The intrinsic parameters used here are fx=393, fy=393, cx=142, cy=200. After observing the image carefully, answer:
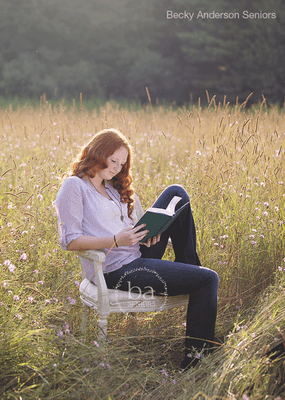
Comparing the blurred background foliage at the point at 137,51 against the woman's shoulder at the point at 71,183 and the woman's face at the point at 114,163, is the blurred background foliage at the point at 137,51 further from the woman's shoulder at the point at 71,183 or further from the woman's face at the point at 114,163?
the woman's shoulder at the point at 71,183

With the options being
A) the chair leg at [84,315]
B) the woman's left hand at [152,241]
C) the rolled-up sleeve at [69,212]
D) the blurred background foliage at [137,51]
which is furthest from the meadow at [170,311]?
the blurred background foliage at [137,51]

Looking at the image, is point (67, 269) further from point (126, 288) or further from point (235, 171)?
point (235, 171)

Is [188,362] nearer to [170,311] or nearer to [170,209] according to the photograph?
[170,311]

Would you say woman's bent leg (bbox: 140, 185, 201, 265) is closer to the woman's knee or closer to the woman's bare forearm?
the woman's knee

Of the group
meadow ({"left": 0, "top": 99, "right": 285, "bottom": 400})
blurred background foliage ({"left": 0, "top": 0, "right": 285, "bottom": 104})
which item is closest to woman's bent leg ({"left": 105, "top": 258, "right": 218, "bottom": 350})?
meadow ({"left": 0, "top": 99, "right": 285, "bottom": 400})

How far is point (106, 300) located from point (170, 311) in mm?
698

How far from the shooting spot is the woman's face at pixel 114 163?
6.75 ft

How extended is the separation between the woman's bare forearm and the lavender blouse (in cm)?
2

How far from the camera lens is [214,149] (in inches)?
118

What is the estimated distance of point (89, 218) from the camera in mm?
2012

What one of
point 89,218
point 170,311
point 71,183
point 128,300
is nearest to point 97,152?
point 71,183

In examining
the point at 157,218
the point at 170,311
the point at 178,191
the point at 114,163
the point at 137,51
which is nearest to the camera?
the point at 157,218

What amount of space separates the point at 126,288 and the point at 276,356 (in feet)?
2.41

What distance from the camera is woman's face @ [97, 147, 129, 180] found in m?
2.06
